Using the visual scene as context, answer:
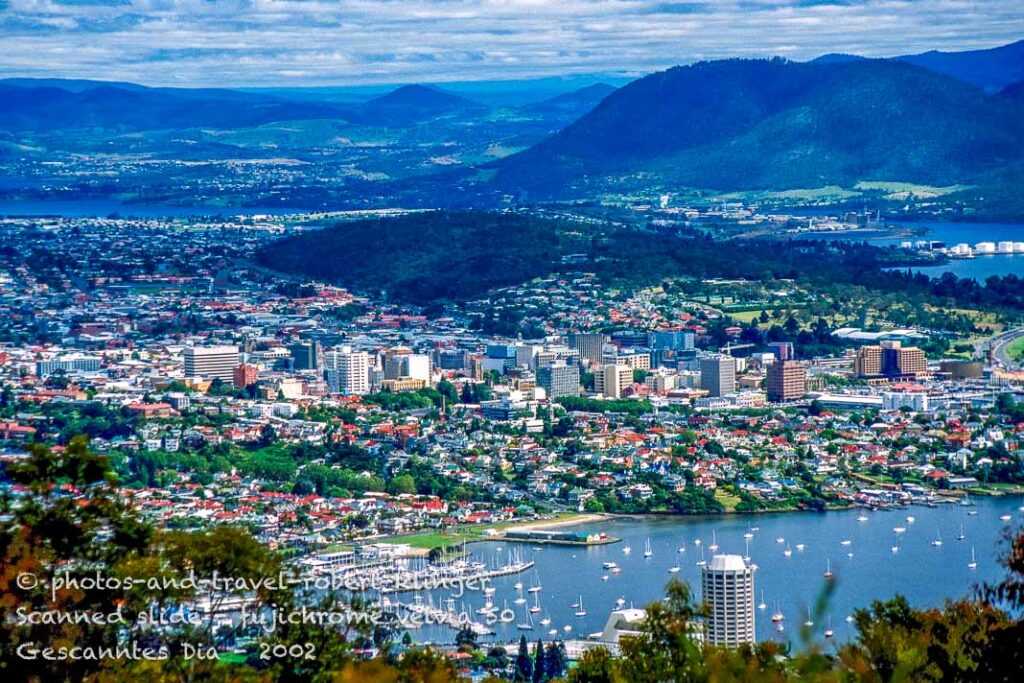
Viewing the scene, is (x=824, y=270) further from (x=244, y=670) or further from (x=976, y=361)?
(x=244, y=670)

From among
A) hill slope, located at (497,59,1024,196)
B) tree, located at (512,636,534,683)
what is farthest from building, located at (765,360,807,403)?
hill slope, located at (497,59,1024,196)

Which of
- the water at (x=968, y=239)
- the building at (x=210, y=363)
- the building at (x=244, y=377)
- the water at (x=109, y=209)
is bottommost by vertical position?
the building at (x=244, y=377)

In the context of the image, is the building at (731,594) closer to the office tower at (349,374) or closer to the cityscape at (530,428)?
the cityscape at (530,428)

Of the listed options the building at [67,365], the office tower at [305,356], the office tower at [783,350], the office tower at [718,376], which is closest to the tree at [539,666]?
the office tower at [718,376]

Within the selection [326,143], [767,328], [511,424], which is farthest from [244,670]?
[326,143]

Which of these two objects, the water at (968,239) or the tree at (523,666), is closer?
the tree at (523,666)

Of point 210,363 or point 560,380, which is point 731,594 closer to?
point 560,380
